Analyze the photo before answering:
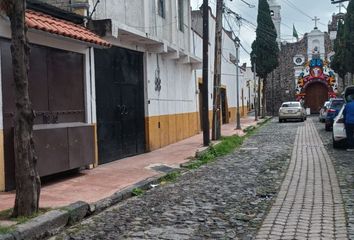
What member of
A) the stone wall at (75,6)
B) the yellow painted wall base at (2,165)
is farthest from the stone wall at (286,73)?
the yellow painted wall base at (2,165)

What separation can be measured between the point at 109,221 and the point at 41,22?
418cm

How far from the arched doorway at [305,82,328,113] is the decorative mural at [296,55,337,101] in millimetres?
623

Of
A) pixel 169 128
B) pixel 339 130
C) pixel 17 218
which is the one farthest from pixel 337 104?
pixel 17 218

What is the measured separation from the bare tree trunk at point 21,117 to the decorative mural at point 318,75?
163 ft

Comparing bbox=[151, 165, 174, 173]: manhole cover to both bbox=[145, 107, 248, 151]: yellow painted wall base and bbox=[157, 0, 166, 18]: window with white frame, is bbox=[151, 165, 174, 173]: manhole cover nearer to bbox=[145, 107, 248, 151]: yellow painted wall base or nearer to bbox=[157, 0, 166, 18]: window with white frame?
bbox=[145, 107, 248, 151]: yellow painted wall base

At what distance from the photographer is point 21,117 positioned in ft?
22.7

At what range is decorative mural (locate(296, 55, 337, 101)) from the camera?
53.8 metres

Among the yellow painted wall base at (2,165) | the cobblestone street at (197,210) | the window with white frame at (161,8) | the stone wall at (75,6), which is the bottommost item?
the cobblestone street at (197,210)

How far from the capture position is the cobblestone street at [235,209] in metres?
6.76

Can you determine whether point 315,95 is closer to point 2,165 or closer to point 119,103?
point 119,103

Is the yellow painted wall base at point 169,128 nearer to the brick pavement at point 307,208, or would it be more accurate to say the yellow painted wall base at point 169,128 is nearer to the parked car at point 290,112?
the brick pavement at point 307,208

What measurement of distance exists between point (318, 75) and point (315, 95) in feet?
7.60

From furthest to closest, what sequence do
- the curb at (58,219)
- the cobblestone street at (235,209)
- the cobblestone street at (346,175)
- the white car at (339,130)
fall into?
the white car at (339,130) → the cobblestone street at (346,175) → the cobblestone street at (235,209) → the curb at (58,219)

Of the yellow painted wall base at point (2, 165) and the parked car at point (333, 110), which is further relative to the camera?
the parked car at point (333, 110)
